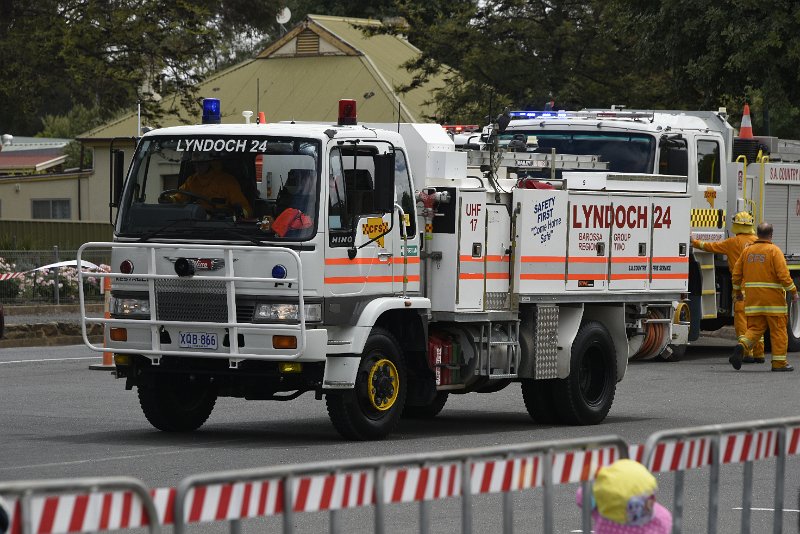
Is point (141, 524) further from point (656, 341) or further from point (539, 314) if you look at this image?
point (656, 341)

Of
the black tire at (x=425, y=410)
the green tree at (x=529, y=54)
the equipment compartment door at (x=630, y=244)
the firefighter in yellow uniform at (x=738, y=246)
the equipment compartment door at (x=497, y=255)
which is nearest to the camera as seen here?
the equipment compartment door at (x=497, y=255)

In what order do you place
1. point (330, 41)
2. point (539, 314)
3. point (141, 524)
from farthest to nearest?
point (330, 41) < point (539, 314) < point (141, 524)

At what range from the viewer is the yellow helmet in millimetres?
21203

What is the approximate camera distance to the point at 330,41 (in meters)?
46.8

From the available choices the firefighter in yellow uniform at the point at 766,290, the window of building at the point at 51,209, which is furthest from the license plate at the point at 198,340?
the window of building at the point at 51,209

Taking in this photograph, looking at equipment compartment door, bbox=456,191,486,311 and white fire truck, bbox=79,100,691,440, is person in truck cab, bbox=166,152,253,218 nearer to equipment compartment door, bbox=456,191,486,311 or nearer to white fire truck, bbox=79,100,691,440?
white fire truck, bbox=79,100,691,440

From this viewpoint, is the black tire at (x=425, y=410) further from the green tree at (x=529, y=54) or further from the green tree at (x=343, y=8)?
the green tree at (x=343, y=8)

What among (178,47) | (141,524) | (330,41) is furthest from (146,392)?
(330,41)

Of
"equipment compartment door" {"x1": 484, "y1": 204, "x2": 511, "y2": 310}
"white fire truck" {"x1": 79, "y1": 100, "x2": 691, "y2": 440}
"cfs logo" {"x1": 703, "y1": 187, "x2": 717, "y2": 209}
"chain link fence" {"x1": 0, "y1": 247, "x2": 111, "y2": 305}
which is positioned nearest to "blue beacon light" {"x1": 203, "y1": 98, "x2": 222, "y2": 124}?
"white fire truck" {"x1": 79, "y1": 100, "x2": 691, "y2": 440}

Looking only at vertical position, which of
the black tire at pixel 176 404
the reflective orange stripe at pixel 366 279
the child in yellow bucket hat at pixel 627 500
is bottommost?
the black tire at pixel 176 404

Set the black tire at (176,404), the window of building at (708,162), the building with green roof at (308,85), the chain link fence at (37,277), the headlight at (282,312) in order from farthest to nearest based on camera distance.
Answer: the building with green roof at (308,85)
the chain link fence at (37,277)
the window of building at (708,162)
the black tire at (176,404)
the headlight at (282,312)

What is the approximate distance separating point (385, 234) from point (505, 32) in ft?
82.0

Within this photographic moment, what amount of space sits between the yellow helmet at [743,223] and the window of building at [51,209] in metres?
31.5

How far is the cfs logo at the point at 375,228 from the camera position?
12.7 m
